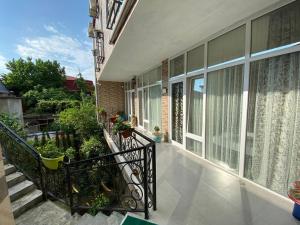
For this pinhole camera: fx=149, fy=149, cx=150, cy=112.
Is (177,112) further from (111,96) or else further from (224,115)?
(111,96)

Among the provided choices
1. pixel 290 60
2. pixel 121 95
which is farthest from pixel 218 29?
pixel 121 95

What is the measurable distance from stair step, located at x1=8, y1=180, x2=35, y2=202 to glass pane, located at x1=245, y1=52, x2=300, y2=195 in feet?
15.1

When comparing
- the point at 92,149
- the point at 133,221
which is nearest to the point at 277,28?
the point at 133,221

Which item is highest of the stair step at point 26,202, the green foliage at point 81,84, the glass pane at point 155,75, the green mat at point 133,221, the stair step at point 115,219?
the green foliage at point 81,84

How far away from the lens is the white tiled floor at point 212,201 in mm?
1806

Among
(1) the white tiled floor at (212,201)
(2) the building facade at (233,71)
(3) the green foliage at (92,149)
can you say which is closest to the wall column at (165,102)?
(2) the building facade at (233,71)

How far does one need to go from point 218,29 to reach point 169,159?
2.87 m

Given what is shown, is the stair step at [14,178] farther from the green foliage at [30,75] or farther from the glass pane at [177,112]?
the green foliage at [30,75]

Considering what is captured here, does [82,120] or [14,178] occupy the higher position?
[82,120]

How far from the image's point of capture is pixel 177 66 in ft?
13.8

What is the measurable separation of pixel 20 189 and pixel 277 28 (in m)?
5.55

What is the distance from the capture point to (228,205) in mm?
2033

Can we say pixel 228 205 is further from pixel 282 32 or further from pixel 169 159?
pixel 282 32

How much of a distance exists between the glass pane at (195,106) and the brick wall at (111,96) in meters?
5.98
